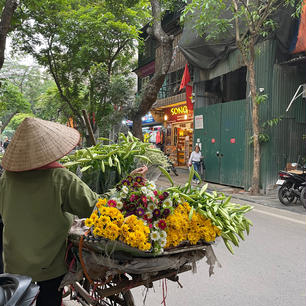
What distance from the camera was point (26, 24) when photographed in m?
12.8

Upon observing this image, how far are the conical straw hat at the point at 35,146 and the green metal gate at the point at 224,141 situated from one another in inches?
375

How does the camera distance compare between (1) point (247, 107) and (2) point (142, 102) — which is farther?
(2) point (142, 102)

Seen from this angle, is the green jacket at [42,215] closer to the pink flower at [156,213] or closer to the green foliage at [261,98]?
the pink flower at [156,213]

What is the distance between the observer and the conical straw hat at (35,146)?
5.97ft

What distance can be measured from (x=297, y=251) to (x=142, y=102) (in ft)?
28.5

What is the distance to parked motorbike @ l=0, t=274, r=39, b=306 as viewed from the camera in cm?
104

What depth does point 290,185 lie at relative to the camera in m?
8.07

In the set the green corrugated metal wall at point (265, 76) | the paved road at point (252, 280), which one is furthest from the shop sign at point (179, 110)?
the paved road at point (252, 280)

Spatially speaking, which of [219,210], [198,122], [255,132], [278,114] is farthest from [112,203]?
[198,122]

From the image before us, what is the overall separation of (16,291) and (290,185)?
8.09 m

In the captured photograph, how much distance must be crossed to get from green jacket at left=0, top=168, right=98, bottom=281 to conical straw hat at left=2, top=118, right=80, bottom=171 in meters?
0.09

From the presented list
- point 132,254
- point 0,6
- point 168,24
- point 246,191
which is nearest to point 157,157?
point 132,254

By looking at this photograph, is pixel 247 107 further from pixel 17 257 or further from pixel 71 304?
pixel 17 257

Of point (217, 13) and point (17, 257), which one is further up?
point (217, 13)
